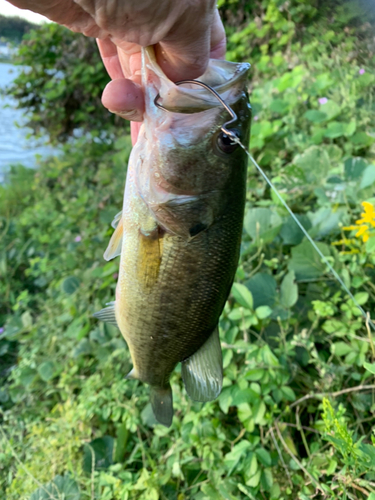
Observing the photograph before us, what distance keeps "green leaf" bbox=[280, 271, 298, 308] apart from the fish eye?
93 cm

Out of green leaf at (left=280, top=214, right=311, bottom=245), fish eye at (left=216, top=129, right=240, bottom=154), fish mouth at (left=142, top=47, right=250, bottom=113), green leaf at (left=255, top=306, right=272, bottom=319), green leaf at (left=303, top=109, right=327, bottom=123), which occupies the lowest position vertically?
green leaf at (left=255, top=306, right=272, bottom=319)

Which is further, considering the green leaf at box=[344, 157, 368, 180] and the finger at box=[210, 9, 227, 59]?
the green leaf at box=[344, 157, 368, 180]

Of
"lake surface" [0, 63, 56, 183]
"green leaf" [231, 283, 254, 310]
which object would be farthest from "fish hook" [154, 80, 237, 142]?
"lake surface" [0, 63, 56, 183]

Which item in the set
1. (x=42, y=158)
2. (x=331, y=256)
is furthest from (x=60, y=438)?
(x=42, y=158)

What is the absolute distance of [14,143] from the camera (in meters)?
7.81

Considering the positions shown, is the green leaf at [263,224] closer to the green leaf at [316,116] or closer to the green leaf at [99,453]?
the green leaf at [316,116]

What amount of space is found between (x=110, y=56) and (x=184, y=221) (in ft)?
2.85

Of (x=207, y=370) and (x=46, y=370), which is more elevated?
(x=207, y=370)

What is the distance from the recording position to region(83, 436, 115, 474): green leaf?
74.2 inches

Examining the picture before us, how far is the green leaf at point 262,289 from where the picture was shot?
178 cm

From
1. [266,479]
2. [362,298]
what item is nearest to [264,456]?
[266,479]

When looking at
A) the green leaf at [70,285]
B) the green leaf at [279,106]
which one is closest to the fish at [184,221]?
the green leaf at [70,285]

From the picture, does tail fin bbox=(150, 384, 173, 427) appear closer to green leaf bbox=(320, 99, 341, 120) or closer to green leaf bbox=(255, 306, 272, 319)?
green leaf bbox=(255, 306, 272, 319)

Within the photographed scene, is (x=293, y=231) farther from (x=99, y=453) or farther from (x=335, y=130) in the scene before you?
(x=99, y=453)
